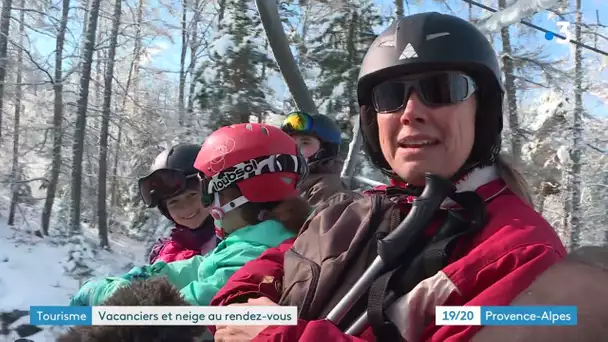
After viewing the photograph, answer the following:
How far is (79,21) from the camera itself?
1639 centimetres

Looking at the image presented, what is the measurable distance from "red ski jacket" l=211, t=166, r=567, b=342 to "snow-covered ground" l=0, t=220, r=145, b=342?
20.7 feet

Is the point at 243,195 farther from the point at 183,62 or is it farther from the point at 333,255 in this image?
the point at 183,62

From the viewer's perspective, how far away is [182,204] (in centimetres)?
342

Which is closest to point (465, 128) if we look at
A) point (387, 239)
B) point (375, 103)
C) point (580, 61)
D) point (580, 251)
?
point (375, 103)

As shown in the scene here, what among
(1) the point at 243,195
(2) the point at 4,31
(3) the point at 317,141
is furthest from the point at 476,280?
(2) the point at 4,31

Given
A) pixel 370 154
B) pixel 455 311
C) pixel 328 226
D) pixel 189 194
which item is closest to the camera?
pixel 455 311

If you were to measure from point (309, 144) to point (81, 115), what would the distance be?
12549mm

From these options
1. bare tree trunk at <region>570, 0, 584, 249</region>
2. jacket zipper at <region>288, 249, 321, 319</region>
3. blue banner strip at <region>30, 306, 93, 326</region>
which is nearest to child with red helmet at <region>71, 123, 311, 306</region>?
blue banner strip at <region>30, 306, 93, 326</region>

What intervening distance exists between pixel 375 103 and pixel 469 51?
0.32 metres

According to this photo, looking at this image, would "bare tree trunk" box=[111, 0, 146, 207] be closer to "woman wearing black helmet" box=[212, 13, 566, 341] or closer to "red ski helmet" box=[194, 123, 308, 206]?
"red ski helmet" box=[194, 123, 308, 206]

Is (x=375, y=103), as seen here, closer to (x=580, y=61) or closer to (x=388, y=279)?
(x=388, y=279)

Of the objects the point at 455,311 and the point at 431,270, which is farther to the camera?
the point at 431,270

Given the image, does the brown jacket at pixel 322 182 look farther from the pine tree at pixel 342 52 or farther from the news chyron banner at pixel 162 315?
the pine tree at pixel 342 52

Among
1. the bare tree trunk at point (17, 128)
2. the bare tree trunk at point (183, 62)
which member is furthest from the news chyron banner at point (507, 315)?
the bare tree trunk at point (183, 62)
